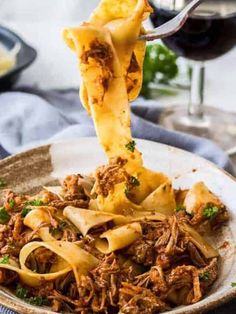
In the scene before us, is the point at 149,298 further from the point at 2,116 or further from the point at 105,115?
the point at 2,116

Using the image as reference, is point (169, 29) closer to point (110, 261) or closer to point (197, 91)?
point (110, 261)

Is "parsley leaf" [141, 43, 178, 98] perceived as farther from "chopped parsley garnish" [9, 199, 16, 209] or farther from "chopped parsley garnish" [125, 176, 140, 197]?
"chopped parsley garnish" [9, 199, 16, 209]

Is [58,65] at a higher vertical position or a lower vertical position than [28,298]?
lower

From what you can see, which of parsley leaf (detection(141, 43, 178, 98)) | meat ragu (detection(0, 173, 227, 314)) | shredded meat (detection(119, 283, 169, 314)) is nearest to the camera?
shredded meat (detection(119, 283, 169, 314))

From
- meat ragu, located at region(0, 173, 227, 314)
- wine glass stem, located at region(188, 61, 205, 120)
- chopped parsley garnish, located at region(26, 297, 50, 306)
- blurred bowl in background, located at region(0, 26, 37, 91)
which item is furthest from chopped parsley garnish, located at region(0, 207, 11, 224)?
wine glass stem, located at region(188, 61, 205, 120)

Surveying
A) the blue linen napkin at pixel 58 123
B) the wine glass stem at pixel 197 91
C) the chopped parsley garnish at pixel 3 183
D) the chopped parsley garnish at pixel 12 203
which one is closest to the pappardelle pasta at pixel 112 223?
the chopped parsley garnish at pixel 12 203

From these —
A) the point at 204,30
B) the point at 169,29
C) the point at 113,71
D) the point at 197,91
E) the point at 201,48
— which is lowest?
the point at 197,91

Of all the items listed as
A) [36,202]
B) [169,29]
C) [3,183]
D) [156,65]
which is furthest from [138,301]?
[156,65]
